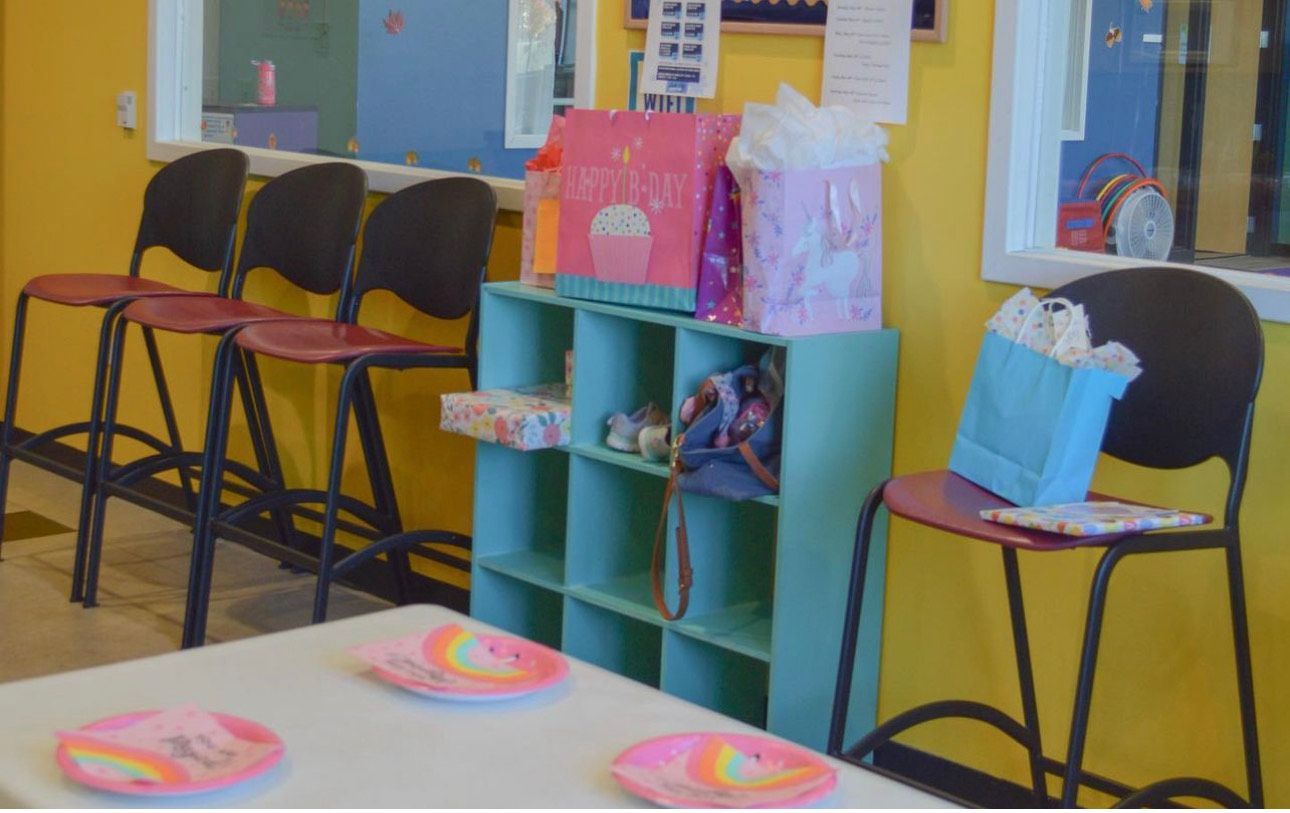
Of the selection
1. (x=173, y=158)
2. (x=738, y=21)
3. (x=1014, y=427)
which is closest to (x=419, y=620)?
(x=1014, y=427)

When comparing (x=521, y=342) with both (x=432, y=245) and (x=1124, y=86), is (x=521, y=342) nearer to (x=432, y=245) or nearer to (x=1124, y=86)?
(x=432, y=245)

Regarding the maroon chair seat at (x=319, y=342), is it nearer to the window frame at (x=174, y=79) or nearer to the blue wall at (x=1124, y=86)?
the window frame at (x=174, y=79)

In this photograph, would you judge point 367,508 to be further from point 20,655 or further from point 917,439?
point 917,439

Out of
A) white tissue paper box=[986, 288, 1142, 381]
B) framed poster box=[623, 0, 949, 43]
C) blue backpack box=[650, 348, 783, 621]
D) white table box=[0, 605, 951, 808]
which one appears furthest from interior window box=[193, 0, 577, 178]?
white table box=[0, 605, 951, 808]

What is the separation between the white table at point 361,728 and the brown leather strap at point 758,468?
1.00 m

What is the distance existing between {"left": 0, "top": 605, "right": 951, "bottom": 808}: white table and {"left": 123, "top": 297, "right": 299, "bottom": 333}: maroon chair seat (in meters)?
1.75

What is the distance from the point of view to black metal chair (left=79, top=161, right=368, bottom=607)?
11.0 feet

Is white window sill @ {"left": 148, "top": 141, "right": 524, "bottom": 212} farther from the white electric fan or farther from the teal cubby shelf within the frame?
the white electric fan

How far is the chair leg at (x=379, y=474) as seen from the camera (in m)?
3.28

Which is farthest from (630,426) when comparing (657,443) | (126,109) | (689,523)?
(126,109)

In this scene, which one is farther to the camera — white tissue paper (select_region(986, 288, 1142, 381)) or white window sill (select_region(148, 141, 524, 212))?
white window sill (select_region(148, 141, 524, 212))

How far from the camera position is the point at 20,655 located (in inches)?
127

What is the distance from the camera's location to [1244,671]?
83.7 inches

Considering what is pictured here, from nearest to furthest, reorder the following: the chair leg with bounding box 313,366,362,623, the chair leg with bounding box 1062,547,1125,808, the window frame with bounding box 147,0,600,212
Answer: the chair leg with bounding box 1062,547,1125,808 → the chair leg with bounding box 313,366,362,623 → the window frame with bounding box 147,0,600,212
